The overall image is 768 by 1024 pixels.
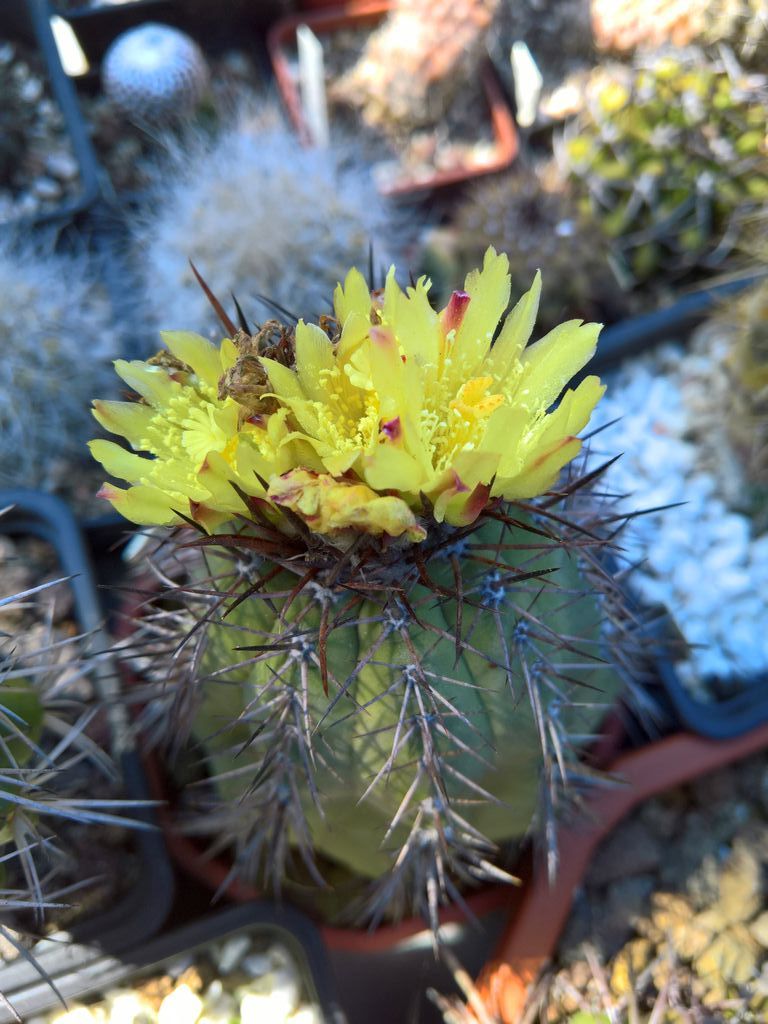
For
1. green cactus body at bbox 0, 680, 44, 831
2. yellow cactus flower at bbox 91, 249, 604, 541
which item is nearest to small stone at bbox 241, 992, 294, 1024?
green cactus body at bbox 0, 680, 44, 831

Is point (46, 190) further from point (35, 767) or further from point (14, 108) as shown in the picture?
point (35, 767)

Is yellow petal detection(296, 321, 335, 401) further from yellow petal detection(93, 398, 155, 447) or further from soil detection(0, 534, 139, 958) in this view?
soil detection(0, 534, 139, 958)

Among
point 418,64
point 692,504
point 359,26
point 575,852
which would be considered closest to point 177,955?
point 575,852

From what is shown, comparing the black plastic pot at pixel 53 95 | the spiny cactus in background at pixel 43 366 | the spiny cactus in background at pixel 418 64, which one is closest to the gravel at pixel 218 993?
the spiny cactus in background at pixel 43 366

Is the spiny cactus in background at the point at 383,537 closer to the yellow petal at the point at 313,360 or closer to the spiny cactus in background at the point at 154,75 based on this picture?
the yellow petal at the point at 313,360

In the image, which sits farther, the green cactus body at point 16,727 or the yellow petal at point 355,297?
the green cactus body at point 16,727

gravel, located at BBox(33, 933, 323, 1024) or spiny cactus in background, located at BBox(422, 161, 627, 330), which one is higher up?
spiny cactus in background, located at BBox(422, 161, 627, 330)

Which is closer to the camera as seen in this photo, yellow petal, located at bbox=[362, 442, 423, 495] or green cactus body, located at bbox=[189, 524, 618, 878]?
yellow petal, located at bbox=[362, 442, 423, 495]
